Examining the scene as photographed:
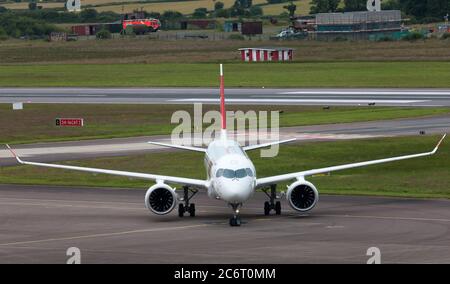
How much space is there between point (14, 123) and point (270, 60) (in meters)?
83.1

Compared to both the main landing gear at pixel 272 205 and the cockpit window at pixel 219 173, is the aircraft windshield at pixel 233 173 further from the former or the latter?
the main landing gear at pixel 272 205

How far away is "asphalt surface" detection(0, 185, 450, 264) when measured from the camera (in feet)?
136

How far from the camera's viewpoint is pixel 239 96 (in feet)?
399

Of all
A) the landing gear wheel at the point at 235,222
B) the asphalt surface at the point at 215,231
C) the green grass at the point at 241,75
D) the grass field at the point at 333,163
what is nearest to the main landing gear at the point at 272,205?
the asphalt surface at the point at 215,231

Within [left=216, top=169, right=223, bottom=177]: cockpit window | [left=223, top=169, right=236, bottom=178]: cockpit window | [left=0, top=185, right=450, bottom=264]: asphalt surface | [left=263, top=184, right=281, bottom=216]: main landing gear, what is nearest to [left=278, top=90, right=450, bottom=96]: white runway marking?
[left=0, top=185, right=450, bottom=264]: asphalt surface

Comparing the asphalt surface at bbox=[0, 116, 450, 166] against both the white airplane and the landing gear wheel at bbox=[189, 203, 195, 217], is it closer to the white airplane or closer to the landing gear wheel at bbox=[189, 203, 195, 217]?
the landing gear wheel at bbox=[189, 203, 195, 217]

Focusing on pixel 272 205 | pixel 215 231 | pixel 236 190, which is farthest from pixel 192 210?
pixel 236 190

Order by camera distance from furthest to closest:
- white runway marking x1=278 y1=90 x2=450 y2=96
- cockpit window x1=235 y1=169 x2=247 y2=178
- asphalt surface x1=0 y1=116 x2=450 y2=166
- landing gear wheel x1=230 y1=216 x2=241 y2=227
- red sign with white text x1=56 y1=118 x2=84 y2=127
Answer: white runway marking x1=278 y1=90 x2=450 y2=96, red sign with white text x1=56 y1=118 x2=84 y2=127, asphalt surface x1=0 y1=116 x2=450 y2=166, landing gear wheel x1=230 y1=216 x2=241 y2=227, cockpit window x1=235 y1=169 x2=247 y2=178

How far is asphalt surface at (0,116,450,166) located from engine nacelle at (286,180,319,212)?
90.0 ft

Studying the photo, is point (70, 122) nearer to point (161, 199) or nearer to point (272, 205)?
point (272, 205)

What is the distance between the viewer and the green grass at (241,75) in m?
137

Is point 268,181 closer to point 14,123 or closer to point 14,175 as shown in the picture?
point 14,175
